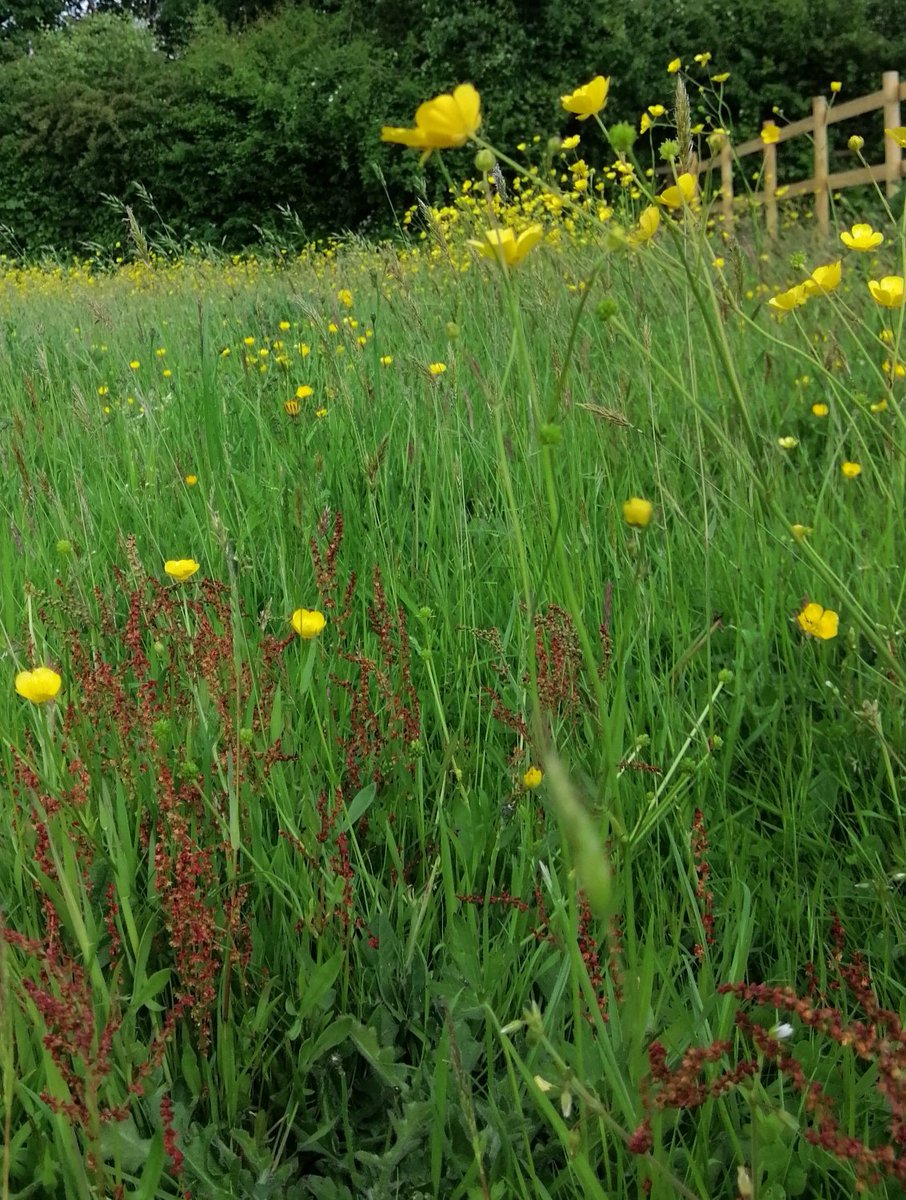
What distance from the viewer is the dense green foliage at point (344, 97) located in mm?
12266

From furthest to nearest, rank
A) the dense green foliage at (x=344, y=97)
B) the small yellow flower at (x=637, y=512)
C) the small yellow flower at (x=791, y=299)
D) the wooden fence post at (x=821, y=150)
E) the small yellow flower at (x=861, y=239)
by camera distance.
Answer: the dense green foliage at (x=344, y=97) < the wooden fence post at (x=821, y=150) < the small yellow flower at (x=861, y=239) < the small yellow flower at (x=791, y=299) < the small yellow flower at (x=637, y=512)

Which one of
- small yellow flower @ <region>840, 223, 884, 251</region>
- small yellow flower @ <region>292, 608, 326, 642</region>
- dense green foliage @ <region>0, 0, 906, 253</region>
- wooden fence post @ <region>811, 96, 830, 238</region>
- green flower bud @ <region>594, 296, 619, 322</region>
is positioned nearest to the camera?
green flower bud @ <region>594, 296, 619, 322</region>

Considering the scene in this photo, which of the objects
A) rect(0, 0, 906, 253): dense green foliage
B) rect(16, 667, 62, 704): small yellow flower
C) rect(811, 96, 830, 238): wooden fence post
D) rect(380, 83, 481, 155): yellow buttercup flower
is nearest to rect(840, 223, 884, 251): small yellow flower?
rect(380, 83, 481, 155): yellow buttercup flower

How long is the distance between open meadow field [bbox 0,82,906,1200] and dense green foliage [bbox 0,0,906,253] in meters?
11.0

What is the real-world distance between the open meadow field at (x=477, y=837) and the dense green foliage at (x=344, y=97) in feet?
36.1

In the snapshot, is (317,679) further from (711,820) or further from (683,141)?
(683,141)

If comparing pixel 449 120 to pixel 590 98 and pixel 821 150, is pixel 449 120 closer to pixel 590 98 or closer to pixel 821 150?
pixel 590 98

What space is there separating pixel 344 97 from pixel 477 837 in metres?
13.0

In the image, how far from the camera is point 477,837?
0.97 meters

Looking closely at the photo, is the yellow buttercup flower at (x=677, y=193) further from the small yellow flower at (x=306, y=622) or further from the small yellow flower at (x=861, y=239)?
the small yellow flower at (x=306, y=622)

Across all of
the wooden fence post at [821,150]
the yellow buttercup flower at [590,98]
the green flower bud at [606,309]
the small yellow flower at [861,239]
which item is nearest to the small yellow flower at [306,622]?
the green flower bud at [606,309]

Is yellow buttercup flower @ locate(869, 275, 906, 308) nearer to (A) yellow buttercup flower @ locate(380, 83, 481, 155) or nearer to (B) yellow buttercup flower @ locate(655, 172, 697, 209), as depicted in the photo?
(B) yellow buttercup flower @ locate(655, 172, 697, 209)

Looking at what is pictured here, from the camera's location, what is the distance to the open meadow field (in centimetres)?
68

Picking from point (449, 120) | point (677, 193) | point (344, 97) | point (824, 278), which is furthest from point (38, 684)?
point (344, 97)
